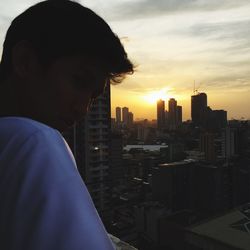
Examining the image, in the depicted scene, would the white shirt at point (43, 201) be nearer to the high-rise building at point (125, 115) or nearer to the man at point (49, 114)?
the man at point (49, 114)

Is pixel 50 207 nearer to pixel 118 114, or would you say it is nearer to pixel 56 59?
pixel 56 59

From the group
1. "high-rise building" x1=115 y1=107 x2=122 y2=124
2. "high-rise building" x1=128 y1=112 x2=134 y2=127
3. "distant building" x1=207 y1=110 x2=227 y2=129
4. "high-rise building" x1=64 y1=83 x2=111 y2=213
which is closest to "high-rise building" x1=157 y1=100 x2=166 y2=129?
"high-rise building" x1=128 y1=112 x2=134 y2=127

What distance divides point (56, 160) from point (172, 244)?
775 inches

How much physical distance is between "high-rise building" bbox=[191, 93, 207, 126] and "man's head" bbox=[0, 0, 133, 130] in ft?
178

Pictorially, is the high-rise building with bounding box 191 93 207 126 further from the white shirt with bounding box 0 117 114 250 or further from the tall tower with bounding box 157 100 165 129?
the white shirt with bounding box 0 117 114 250

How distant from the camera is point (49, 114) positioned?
54 centimetres

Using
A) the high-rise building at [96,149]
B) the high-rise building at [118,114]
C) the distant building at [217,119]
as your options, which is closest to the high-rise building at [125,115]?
the high-rise building at [118,114]

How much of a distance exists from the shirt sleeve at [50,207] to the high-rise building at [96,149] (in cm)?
1819

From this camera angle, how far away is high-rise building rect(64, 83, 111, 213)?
1895 centimetres

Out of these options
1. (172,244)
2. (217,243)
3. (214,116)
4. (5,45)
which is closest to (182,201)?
(172,244)

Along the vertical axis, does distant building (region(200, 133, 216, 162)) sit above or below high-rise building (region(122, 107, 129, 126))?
below

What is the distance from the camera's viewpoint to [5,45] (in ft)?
2.04

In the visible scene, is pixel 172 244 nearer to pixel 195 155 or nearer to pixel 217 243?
A: pixel 217 243

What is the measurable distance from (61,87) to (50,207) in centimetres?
28
